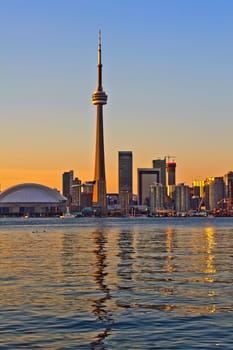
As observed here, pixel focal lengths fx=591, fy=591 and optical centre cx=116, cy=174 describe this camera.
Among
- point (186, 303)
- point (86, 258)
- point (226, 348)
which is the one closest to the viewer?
point (226, 348)

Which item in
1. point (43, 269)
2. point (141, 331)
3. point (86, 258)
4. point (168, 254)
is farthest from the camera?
point (168, 254)

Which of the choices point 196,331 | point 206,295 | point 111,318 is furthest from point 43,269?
point 196,331

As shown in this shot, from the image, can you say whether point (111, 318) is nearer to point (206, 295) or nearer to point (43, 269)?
point (206, 295)

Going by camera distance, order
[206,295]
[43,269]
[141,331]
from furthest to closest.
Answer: [43,269] → [206,295] → [141,331]

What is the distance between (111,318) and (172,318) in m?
2.46

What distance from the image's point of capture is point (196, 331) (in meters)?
21.6

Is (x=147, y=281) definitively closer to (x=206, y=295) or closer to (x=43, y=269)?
(x=206, y=295)

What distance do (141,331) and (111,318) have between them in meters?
2.63

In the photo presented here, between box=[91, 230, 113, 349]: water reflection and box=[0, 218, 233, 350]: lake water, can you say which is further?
box=[91, 230, 113, 349]: water reflection

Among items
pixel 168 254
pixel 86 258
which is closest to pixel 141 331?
pixel 86 258

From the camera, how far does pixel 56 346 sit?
767 inches

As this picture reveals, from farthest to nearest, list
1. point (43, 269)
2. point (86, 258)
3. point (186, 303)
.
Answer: point (86, 258)
point (43, 269)
point (186, 303)

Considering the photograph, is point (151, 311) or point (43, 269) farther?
point (43, 269)

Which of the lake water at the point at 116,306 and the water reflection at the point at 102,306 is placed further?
the water reflection at the point at 102,306
